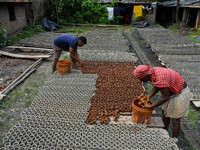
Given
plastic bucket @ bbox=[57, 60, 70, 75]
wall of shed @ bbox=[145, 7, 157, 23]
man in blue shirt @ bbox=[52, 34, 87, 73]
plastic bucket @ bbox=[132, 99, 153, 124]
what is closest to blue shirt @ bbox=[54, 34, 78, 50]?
man in blue shirt @ bbox=[52, 34, 87, 73]

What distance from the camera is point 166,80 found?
8.61 feet

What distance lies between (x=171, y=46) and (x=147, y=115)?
6516 mm

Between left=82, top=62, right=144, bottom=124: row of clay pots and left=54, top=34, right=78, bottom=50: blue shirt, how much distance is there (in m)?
0.94

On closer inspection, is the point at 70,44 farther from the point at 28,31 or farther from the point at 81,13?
the point at 81,13

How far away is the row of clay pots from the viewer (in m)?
3.45

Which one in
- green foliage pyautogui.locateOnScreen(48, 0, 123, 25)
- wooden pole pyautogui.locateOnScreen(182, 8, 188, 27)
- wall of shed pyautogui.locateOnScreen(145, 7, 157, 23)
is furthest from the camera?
wall of shed pyautogui.locateOnScreen(145, 7, 157, 23)

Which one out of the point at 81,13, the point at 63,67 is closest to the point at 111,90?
the point at 63,67

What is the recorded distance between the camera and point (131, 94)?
4.27 metres

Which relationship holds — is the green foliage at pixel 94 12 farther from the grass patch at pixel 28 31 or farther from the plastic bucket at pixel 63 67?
the plastic bucket at pixel 63 67

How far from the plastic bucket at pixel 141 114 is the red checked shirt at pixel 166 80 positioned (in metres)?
0.50

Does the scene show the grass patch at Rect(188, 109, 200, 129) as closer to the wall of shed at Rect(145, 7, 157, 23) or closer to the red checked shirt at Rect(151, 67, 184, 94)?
the red checked shirt at Rect(151, 67, 184, 94)

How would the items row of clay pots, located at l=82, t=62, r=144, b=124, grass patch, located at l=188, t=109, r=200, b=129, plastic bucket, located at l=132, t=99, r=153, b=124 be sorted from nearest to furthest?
1. plastic bucket, located at l=132, t=99, r=153, b=124
2. row of clay pots, located at l=82, t=62, r=144, b=124
3. grass patch, located at l=188, t=109, r=200, b=129

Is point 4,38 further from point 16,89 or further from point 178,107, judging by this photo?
point 178,107

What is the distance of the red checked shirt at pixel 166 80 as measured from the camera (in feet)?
8.57
